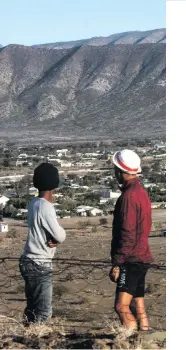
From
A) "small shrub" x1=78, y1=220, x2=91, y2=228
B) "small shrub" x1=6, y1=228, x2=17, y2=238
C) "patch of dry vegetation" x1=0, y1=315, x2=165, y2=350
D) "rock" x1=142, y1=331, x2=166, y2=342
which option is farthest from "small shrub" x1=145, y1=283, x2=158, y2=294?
"small shrub" x1=78, y1=220, x2=91, y2=228

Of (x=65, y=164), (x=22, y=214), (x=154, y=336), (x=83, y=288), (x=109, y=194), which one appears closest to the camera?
(x=154, y=336)

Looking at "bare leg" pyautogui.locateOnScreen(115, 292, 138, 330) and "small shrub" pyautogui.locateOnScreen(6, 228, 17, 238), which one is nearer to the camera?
"bare leg" pyautogui.locateOnScreen(115, 292, 138, 330)

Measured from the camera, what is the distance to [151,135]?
3310 inches

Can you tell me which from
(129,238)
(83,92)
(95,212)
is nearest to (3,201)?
(95,212)

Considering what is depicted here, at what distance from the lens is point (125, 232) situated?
532 centimetres

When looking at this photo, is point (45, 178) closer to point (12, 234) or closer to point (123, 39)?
point (12, 234)

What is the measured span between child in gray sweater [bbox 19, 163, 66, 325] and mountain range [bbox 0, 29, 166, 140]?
78621 millimetres

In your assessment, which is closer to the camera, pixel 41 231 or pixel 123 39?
pixel 41 231

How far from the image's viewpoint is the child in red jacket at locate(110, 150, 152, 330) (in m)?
5.33

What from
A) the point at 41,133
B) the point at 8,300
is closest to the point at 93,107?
the point at 41,133

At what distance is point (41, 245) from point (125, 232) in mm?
604

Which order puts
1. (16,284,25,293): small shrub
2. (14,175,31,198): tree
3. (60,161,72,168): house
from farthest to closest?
(60,161,72,168): house
(14,175,31,198): tree
(16,284,25,293): small shrub

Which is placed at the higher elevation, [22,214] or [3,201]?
[3,201]

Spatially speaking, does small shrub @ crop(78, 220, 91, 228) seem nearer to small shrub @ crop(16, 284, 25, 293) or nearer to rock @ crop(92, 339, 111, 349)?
small shrub @ crop(16, 284, 25, 293)
